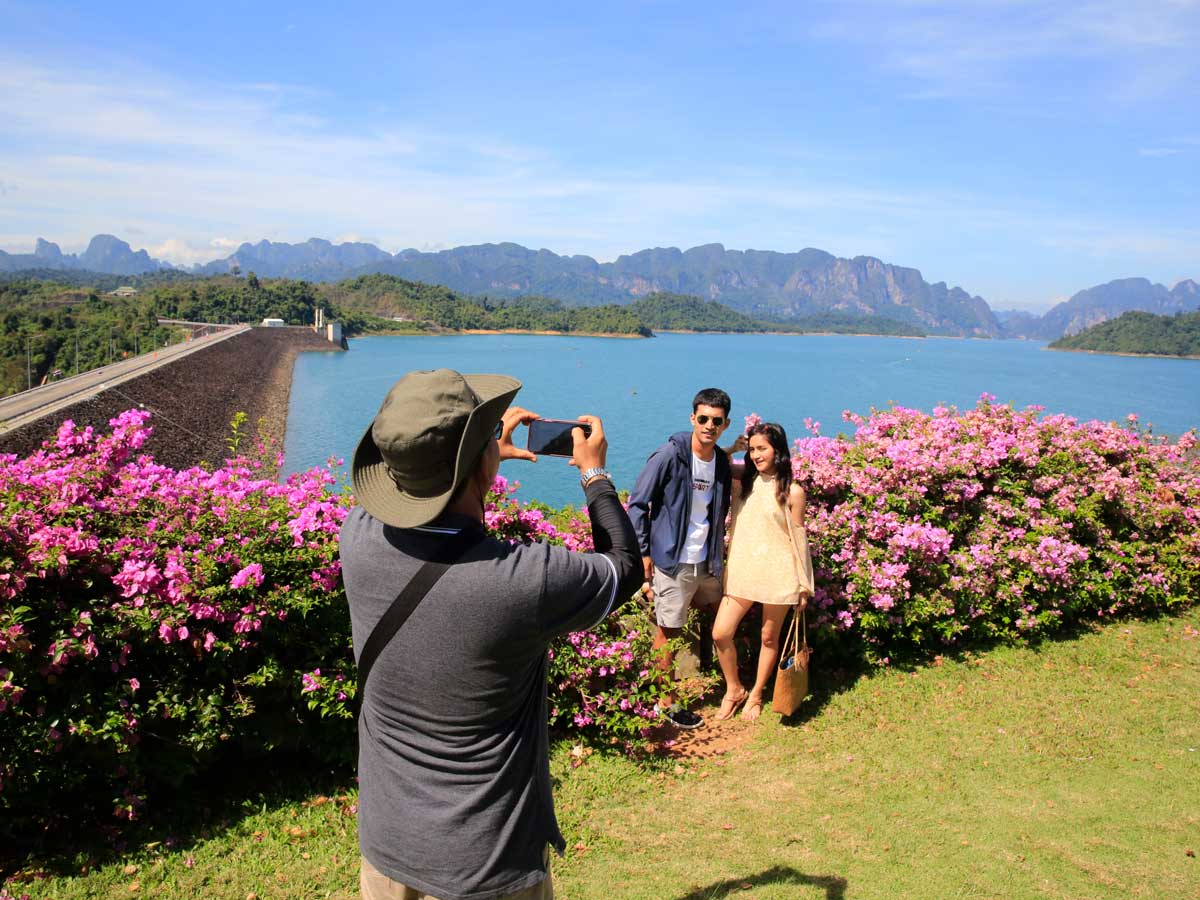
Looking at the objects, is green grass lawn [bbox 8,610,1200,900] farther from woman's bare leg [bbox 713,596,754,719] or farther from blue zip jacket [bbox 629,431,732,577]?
blue zip jacket [bbox 629,431,732,577]

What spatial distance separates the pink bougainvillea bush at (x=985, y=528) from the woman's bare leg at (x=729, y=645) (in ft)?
2.56

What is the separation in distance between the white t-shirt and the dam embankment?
8676 millimetres

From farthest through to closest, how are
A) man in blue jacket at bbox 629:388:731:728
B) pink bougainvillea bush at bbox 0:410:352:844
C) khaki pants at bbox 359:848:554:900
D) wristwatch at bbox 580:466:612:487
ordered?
man in blue jacket at bbox 629:388:731:728 < pink bougainvillea bush at bbox 0:410:352:844 < wristwatch at bbox 580:466:612:487 < khaki pants at bbox 359:848:554:900

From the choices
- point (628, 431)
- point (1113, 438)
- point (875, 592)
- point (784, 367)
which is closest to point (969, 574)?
point (875, 592)

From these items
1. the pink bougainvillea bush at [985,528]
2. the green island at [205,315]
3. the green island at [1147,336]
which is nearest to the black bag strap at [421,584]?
the pink bougainvillea bush at [985,528]

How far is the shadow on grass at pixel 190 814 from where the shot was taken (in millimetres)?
3178

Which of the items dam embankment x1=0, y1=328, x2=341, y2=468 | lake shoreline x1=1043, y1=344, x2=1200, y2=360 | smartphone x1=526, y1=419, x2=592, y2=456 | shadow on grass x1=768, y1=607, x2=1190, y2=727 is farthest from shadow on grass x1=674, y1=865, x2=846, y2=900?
lake shoreline x1=1043, y1=344, x2=1200, y2=360

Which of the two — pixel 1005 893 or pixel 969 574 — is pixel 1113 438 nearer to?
pixel 969 574

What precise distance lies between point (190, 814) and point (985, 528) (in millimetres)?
5259

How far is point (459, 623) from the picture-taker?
1.51 meters

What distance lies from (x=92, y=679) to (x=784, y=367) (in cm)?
10246

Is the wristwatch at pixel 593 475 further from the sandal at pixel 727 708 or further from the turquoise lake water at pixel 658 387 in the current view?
the turquoise lake water at pixel 658 387

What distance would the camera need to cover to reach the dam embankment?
2403 cm

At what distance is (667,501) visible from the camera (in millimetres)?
4711
